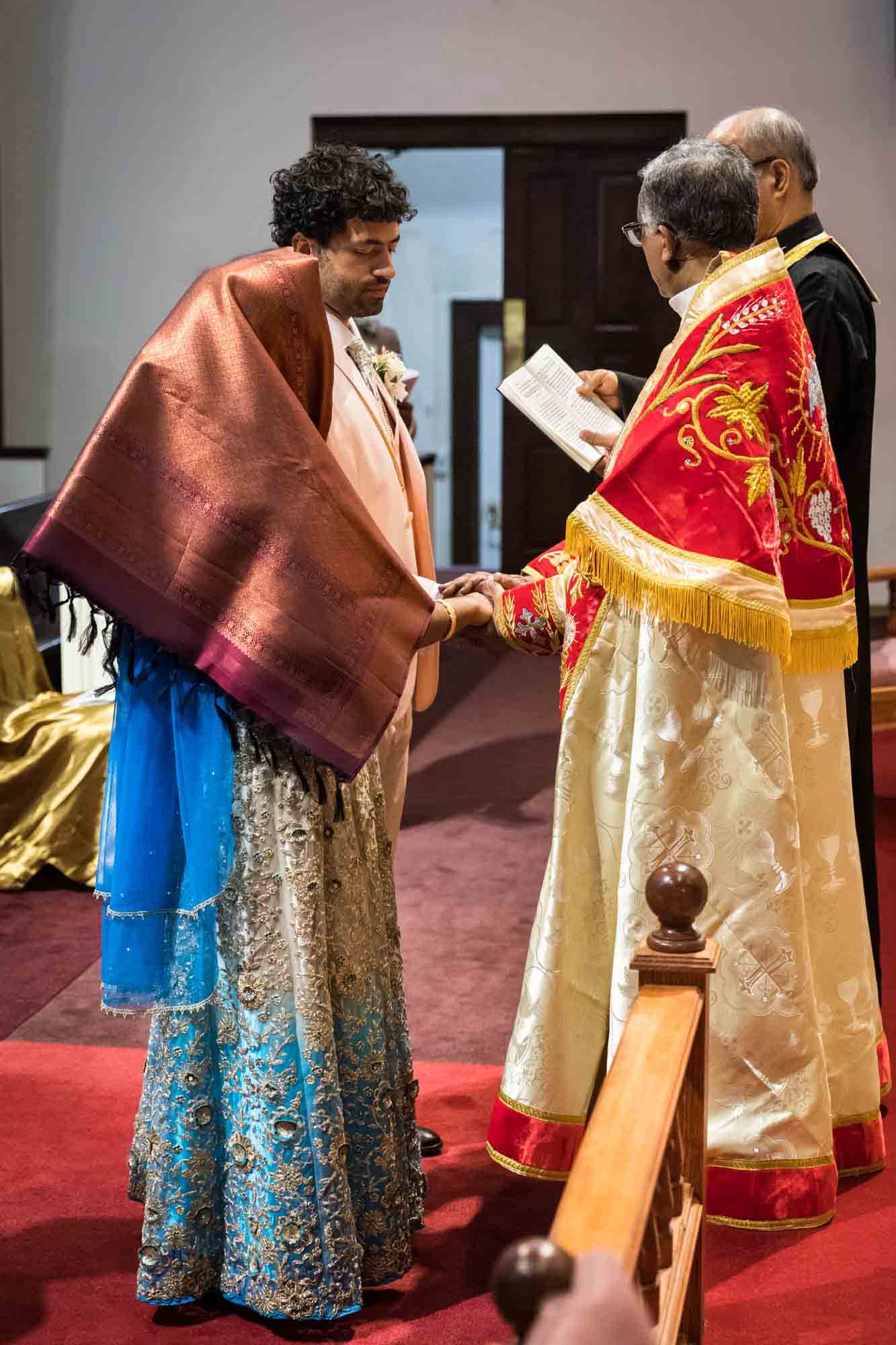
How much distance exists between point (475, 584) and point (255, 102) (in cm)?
693

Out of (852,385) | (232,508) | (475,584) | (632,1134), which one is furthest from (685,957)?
(852,385)

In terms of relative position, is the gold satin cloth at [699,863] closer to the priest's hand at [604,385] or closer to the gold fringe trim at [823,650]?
the gold fringe trim at [823,650]

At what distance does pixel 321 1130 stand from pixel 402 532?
0.98 meters

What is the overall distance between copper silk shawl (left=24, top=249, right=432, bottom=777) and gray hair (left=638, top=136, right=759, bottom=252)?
0.62m

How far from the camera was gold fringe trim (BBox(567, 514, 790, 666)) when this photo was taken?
2.23 meters

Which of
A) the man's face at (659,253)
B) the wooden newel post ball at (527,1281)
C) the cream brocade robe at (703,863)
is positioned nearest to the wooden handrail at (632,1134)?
the wooden newel post ball at (527,1281)

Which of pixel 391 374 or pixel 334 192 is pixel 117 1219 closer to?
pixel 391 374

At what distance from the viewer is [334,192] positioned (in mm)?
2479

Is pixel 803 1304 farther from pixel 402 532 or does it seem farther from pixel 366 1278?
pixel 402 532

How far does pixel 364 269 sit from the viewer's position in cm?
253

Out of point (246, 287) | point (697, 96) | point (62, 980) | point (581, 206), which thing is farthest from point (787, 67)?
point (246, 287)

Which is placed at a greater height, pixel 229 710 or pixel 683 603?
pixel 683 603

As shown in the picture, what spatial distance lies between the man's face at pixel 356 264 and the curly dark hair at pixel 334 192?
0.05 ft

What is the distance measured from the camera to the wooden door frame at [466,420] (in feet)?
46.7
